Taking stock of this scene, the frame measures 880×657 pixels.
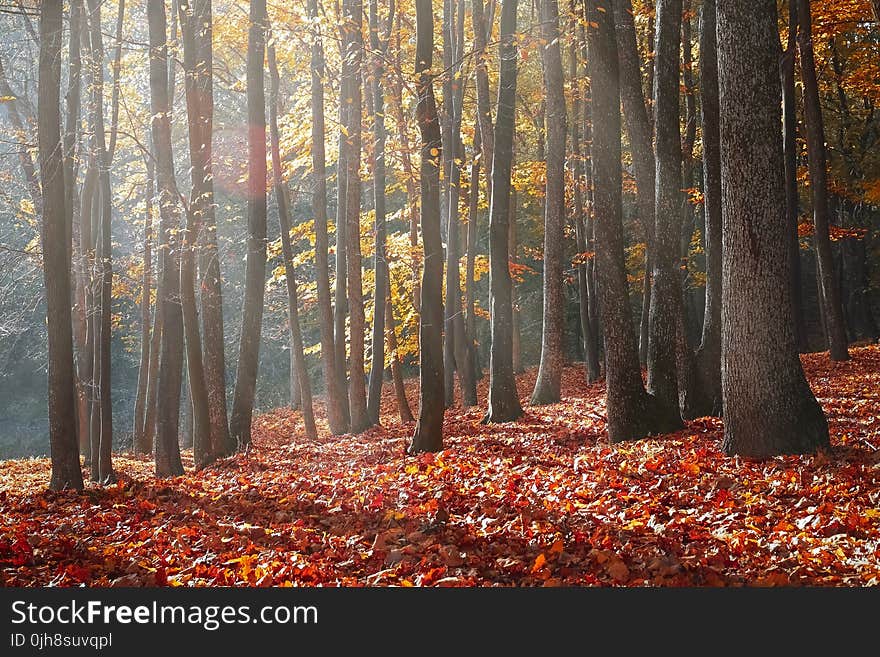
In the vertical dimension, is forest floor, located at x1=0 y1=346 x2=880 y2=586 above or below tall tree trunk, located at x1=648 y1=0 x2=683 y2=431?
below

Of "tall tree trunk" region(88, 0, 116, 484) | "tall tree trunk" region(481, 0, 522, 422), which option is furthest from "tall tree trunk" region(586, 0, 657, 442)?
"tall tree trunk" region(88, 0, 116, 484)

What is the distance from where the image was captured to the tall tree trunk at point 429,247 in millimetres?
10789

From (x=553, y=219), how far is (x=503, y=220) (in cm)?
217

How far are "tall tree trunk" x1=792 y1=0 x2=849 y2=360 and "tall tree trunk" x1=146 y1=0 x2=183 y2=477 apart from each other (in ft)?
43.0

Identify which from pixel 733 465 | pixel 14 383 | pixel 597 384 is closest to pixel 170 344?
pixel 733 465

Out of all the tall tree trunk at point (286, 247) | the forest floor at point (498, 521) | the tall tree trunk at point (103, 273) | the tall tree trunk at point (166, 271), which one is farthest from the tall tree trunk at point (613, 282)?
the tall tree trunk at point (286, 247)

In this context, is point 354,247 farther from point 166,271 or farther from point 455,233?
point 166,271

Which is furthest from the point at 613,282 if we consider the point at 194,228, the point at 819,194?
the point at 819,194

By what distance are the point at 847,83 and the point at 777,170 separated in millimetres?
16250

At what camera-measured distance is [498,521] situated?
22.8 ft

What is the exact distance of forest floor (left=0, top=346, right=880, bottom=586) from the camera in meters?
5.55

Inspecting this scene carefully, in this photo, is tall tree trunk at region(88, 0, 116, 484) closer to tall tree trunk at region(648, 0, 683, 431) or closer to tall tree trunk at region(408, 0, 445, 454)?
tall tree trunk at region(408, 0, 445, 454)

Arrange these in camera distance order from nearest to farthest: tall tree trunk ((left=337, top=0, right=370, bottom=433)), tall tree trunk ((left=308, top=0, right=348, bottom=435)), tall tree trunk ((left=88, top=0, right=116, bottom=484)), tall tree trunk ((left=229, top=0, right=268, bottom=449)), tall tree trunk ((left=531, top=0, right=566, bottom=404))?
tall tree trunk ((left=88, top=0, right=116, bottom=484)) → tall tree trunk ((left=229, top=0, right=268, bottom=449)) → tall tree trunk ((left=531, top=0, right=566, bottom=404)) → tall tree trunk ((left=337, top=0, right=370, bottom=433)) → tall tree trunk ((left=308, top=0, right=348, bottom=435))

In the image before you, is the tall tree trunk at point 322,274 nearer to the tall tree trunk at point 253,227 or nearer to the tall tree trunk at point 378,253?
the tall tree trunk at point 378,253
